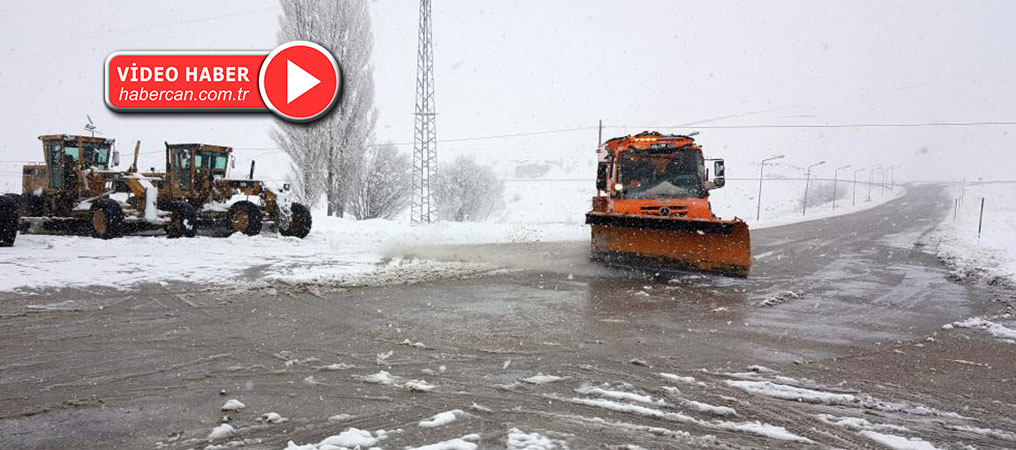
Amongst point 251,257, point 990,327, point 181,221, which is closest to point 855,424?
point 990,327

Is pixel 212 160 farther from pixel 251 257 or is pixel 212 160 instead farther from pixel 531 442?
pixel 531 442

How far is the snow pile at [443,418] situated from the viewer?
3816mm

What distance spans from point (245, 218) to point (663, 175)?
35.4 feet

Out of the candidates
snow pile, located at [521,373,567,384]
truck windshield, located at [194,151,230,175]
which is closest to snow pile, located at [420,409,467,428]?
snow pile, located at [521,373,567,384]

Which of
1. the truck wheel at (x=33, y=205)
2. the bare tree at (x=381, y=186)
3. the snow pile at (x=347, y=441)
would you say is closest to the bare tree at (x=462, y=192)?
the bare tree at (x=381, y=186)

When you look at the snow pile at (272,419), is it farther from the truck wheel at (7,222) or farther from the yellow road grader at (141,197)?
the yellow road grader at (141,197)

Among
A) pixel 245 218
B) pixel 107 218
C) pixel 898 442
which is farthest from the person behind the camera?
pixel 245 218

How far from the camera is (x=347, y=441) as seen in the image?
11.5 ft

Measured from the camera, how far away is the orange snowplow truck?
33.7 ft

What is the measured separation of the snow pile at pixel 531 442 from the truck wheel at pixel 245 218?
13.9 m

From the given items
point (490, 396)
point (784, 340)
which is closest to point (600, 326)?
point (784, 340)

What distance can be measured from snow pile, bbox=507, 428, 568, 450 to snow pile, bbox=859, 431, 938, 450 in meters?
1.89

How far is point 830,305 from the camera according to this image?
332 inches

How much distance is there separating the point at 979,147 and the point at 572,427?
165m
